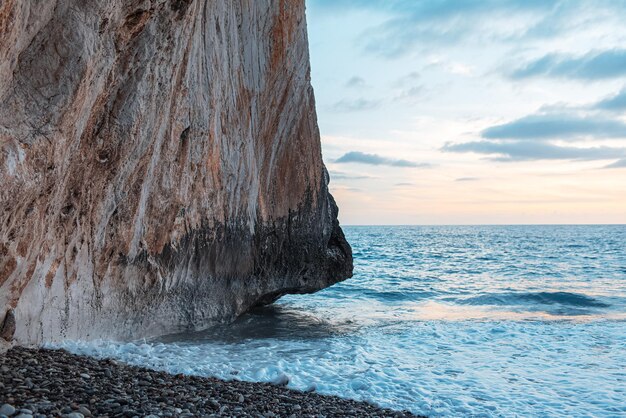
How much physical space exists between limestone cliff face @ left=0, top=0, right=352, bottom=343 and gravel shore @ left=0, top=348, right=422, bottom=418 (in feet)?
3.98

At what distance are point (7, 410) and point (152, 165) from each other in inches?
215

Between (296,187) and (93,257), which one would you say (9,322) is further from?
(296,187)

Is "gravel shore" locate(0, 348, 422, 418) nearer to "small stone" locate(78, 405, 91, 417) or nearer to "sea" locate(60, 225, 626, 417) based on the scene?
"small stone" locate(78, 405, 91, 417)

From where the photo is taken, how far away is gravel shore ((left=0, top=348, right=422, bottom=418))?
5105 millimetres

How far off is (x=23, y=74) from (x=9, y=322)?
324 cm

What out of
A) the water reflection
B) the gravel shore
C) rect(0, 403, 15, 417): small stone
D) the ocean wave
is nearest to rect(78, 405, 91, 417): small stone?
the gravel shore

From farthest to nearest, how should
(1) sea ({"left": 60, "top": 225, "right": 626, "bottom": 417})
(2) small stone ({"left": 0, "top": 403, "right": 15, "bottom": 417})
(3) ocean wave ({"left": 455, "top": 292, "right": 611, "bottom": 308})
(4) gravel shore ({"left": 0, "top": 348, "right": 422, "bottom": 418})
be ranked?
(3) ocean wave ({"left": 455, "top": 292, "right": 611, "bottom": 308}) < (1) sea ({"left": 60, "top": 225, "right": 626, "bottom": 417}) < (4) gravel shore ({"left": 0, "top": 348, "right": 422, "bottom": 418}) < (2) small stone ({"left": 0, "top": 403, "right": 15, "bottom": 417})

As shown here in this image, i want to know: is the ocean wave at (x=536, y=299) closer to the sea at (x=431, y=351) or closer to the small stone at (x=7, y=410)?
the sea at (x=431, y=351)

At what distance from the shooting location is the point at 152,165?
9.44 metres

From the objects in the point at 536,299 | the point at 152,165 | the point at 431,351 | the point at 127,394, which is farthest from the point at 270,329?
the point at 536,299

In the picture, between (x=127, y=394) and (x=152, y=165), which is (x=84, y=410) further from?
(x=152, y=165)

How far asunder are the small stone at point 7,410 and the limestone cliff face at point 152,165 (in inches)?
94.1

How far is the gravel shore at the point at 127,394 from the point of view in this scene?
5105 mm

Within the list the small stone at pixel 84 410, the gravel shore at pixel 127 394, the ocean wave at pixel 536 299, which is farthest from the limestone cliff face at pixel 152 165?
the ocean wave at pixel 536 299
